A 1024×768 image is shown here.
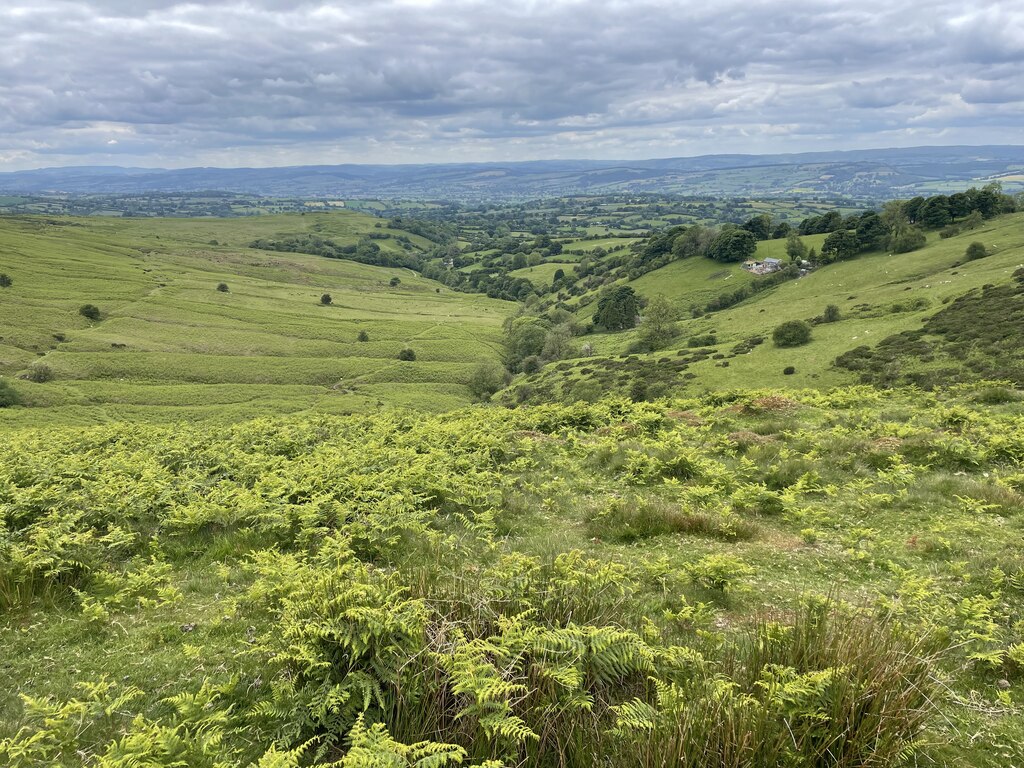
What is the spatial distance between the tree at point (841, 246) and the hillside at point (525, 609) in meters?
127

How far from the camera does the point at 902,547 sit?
36.5 ft

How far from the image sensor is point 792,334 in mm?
78000

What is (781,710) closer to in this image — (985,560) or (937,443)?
(985,560)

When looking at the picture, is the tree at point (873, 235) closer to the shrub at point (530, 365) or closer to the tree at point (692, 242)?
the tree at point (692, 242)

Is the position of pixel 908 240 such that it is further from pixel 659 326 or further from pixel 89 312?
pixel 89 312

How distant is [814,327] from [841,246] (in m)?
56.1

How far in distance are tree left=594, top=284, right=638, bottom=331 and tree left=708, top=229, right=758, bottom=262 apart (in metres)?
33.9

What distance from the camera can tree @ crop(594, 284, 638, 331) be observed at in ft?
458

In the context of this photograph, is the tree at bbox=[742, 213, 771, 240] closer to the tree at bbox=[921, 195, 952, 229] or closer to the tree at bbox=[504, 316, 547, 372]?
the tree at bbox=[921, 195, 952, 229]

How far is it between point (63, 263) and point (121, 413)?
118 metres

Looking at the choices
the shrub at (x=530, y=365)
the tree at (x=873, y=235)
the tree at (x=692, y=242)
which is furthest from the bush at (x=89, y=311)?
the tree at (x=873, y=235)

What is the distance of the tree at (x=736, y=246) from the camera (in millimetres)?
153125

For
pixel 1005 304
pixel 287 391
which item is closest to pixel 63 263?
pixel 287 391

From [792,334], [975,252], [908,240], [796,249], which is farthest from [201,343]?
[908,240]
